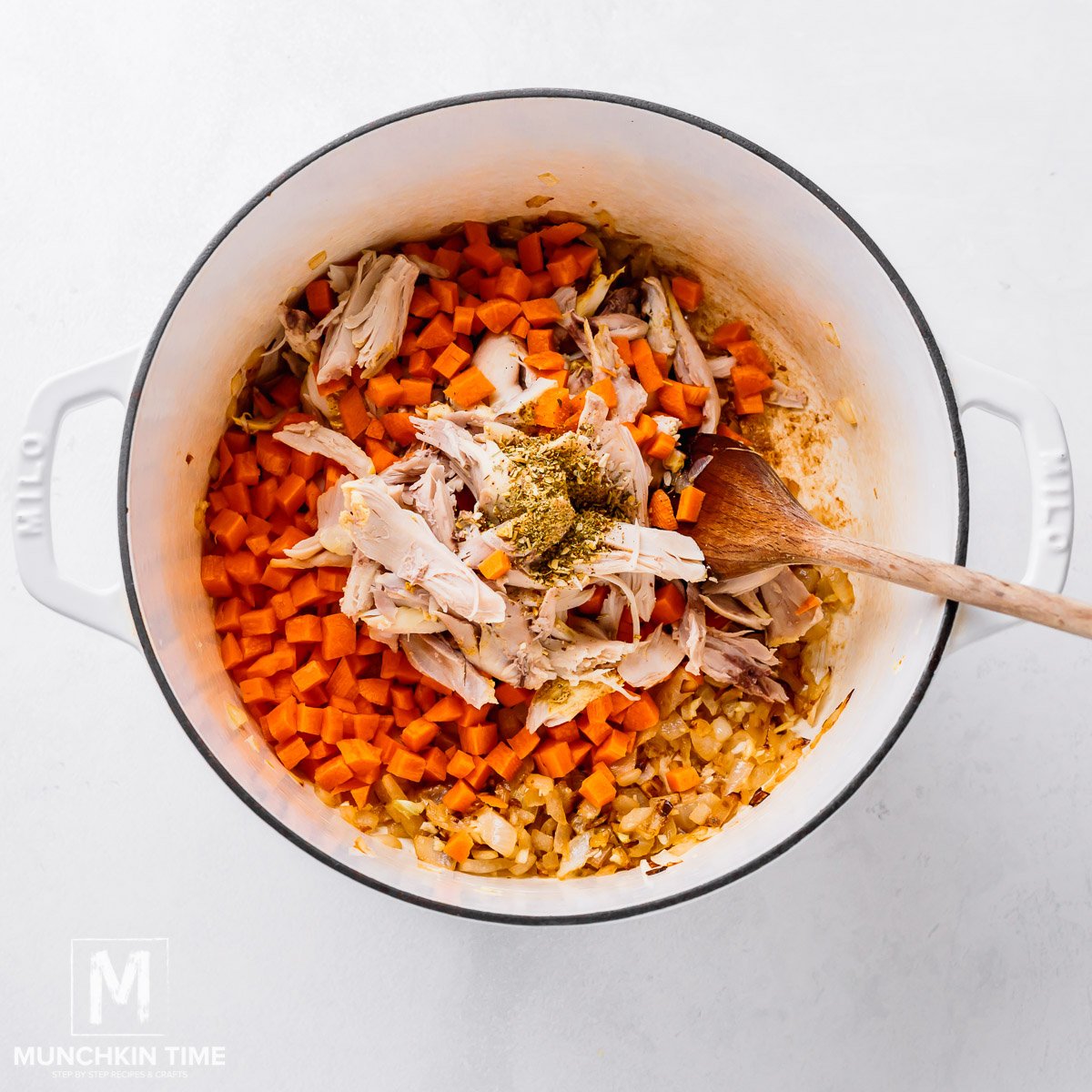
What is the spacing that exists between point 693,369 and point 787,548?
1.58 feet

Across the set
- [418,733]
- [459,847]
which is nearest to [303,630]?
[418,733]

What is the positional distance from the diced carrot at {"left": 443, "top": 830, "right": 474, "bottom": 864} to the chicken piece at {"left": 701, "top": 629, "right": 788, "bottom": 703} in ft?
1.86

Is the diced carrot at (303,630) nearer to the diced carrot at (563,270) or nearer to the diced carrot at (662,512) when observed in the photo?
the diced carrot at (662,512)

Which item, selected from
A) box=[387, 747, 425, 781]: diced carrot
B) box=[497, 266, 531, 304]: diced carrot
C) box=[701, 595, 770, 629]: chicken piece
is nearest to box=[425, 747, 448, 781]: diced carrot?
box=[387, 747, 425, 781]: diced carrot

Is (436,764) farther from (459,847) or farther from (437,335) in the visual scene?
(437,335)

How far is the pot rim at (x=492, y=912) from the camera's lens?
1.52m

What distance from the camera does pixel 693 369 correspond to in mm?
1999

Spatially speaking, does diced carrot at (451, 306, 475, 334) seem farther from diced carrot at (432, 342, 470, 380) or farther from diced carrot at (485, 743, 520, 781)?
diced carrot at (485, 743, 520, 781)

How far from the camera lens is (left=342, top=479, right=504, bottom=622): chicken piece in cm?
176

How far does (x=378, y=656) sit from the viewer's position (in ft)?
6.39

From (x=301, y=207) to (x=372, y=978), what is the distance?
157 cm

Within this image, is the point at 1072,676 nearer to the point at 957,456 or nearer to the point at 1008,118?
the point at 957,456

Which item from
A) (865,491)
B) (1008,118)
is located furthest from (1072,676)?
(1008,118)

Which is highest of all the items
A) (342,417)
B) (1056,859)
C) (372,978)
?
(342,417)
